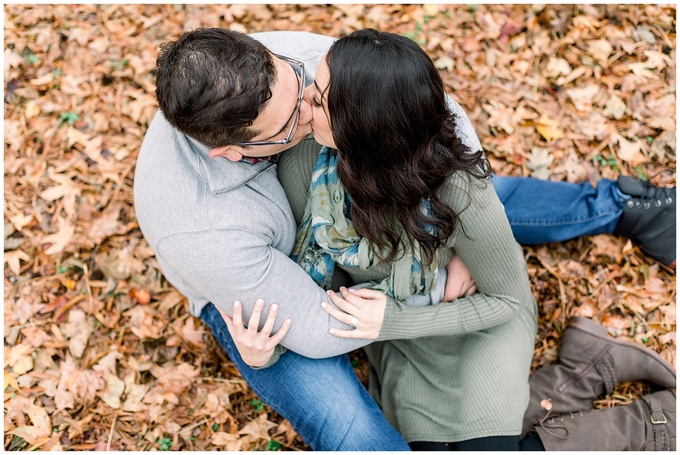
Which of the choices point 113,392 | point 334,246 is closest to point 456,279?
point 334,246

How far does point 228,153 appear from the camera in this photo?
2203mm

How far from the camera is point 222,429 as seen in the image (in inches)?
132

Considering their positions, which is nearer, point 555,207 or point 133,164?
point 555,207

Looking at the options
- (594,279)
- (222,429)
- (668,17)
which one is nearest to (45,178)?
(222,429)

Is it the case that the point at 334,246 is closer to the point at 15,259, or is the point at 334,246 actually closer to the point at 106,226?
the point at 106,226

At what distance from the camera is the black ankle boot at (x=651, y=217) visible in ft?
11.0

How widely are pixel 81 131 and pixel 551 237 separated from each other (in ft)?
10.4

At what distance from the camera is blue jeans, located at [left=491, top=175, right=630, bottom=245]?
3.33 m

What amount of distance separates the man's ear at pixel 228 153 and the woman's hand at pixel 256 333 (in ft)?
2.04

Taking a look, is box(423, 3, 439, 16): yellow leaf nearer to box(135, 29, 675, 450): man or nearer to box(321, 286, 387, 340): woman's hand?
box(135, 29, 675, 450): man

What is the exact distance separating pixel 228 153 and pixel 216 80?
1.10ft

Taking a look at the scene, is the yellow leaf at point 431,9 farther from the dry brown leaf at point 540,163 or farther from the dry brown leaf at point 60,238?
the dry brown leaf at point 60,238

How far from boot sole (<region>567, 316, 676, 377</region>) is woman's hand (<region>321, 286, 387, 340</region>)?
1.37m

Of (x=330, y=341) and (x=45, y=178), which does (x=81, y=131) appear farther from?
(x=330, y=341)
